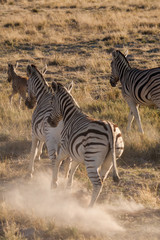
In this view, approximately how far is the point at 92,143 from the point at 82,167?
2.36 meters

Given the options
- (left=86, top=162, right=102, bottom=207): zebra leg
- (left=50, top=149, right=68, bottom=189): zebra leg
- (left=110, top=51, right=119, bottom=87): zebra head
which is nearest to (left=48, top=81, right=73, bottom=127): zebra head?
(left=50, top=149, right=68, bottom=189): zebra leg

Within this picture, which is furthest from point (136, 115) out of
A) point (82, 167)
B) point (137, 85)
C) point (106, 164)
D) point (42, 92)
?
point (106, 164)

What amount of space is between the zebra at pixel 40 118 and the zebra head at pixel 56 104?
0.41ft

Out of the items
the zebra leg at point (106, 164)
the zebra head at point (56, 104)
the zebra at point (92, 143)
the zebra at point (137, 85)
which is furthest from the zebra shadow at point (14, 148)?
the zebra leg at point (106, 164)

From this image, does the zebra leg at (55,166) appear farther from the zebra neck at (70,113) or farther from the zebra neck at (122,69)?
the zebra neck at (122,69)

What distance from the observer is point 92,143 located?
515cm

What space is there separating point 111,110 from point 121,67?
1.15 meters

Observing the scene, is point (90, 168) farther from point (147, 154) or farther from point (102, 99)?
point (102, 99)

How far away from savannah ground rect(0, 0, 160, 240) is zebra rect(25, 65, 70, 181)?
644 mm

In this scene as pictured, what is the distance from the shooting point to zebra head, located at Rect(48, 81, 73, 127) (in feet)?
20.4

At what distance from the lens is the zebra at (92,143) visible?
203 inches

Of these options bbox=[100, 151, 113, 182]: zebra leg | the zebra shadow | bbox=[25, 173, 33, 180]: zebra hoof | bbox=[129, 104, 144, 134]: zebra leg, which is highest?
bbox=[129, 104, 144, 134]: zebra leg

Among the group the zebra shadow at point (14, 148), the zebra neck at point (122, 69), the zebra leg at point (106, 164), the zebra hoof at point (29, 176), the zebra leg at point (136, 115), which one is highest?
the zebra neck at point (122, 69)

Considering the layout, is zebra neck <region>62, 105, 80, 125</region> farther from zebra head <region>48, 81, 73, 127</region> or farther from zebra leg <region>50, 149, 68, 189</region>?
zebra leg <region>50, 149, 68, 189</region>
